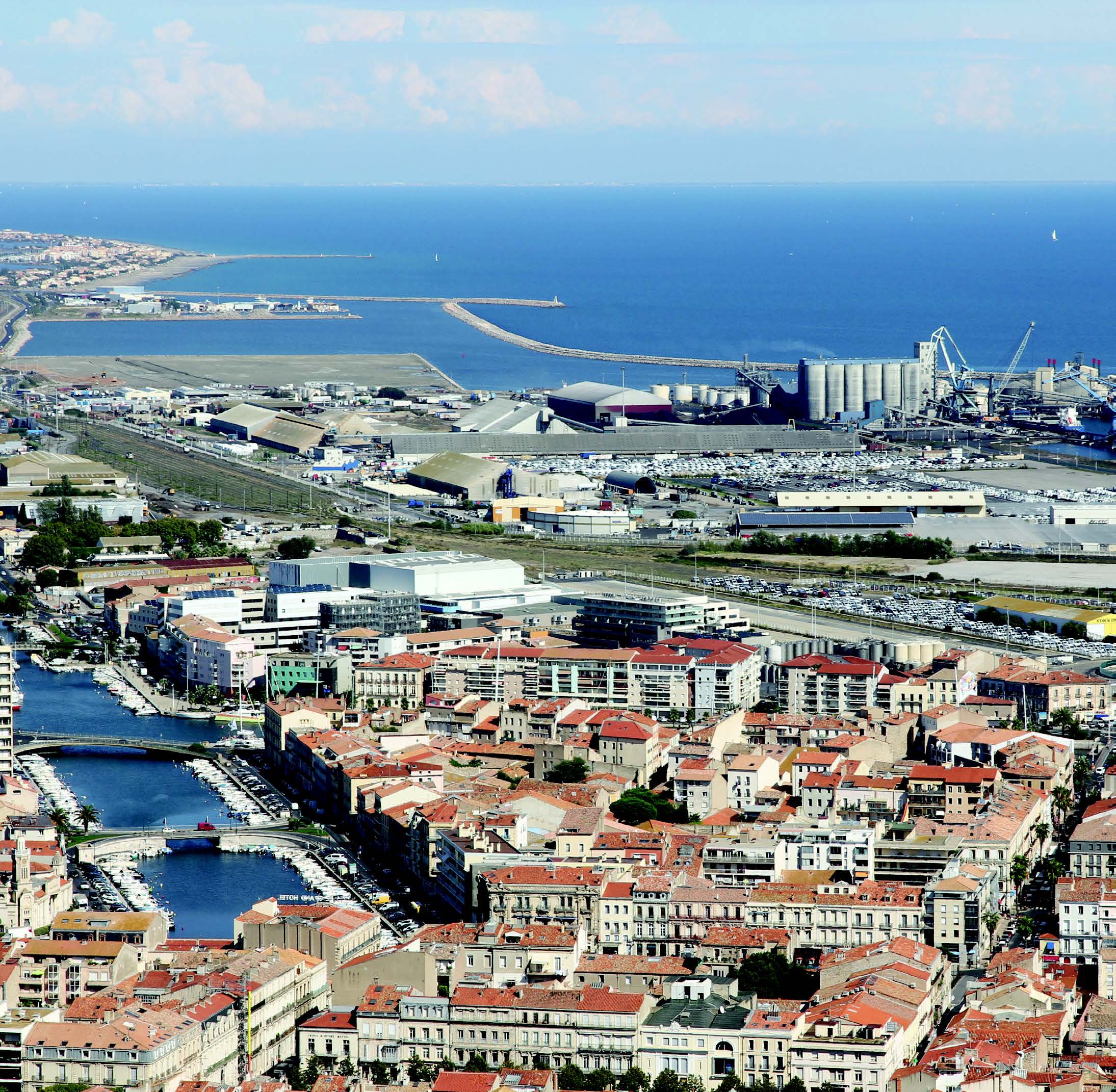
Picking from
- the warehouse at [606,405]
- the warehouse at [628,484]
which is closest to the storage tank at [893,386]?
the warehouse at [606,405]

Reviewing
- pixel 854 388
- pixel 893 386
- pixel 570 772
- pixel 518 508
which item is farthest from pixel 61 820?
pixel 893 386

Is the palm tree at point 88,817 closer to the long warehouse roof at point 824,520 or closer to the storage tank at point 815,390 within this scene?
the long warehouse roof at point 824,520

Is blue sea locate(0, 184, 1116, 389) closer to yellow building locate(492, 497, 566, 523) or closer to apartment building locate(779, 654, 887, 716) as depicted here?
yellow building locate(492, 497, 566, 523)

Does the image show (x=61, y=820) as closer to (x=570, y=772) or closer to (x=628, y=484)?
(x=570, y=772)

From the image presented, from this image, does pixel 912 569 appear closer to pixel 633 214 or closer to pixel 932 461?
pixel 932 461

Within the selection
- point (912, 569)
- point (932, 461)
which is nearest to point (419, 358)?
point (932, 461)

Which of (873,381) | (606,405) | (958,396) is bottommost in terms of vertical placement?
(958,396)

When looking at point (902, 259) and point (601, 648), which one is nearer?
point (601, 648)
